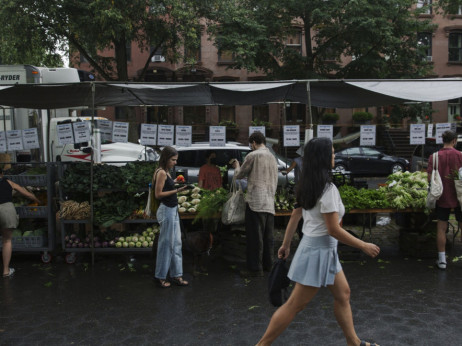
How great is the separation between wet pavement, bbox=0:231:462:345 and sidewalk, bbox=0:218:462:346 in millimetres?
11

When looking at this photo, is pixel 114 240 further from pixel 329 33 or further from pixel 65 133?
pixel 329 33

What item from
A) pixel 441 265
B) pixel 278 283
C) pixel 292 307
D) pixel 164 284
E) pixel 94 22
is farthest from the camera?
pixel 94 22

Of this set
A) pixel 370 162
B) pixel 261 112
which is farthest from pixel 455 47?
pixel 370 162

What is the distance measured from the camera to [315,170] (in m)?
3.42

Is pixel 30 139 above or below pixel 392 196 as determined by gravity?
above

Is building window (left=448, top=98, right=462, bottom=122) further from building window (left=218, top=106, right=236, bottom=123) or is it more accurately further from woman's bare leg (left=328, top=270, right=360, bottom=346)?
woman's bare leg (left=328, top=270, right=360, bottom=346)

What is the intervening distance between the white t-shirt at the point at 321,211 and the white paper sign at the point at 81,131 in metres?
4.97

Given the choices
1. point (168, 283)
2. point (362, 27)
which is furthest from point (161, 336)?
point (362, 27)

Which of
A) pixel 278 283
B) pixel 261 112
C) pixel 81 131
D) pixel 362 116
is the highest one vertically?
pixel 261 112

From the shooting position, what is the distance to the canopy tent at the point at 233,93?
7.00 meters

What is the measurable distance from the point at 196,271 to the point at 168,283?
652 millimetres

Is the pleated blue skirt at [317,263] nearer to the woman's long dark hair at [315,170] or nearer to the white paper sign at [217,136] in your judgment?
the woman's long dark hair at [315,170]

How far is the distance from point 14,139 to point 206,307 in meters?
4.79

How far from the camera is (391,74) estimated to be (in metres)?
20.4
